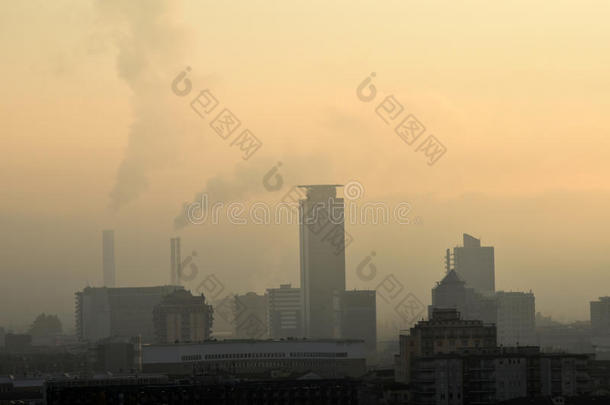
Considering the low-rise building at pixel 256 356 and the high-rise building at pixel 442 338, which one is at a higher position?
the high-rise building at pixel 442 338

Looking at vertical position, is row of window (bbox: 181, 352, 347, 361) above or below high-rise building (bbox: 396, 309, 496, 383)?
below

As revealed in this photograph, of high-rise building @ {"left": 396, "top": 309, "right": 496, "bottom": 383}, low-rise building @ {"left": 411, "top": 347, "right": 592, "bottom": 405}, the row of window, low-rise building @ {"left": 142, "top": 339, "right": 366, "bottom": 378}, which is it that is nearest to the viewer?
low-rise building @ {"left": 411, "top": 347, "right": 592, "bottom": 405}

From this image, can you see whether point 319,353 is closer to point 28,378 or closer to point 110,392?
point 28,378

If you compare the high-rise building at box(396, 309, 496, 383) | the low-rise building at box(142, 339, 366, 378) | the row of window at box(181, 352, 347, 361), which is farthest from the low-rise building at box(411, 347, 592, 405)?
the row of window at box(181, 352, 347, 361)

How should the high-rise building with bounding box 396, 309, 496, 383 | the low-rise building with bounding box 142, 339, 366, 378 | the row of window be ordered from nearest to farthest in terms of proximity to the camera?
the high-rise building with bounding box 396, 309, 496, 383 → the low-rise building with bounding box 142, 339, 366, 378 → the row of window

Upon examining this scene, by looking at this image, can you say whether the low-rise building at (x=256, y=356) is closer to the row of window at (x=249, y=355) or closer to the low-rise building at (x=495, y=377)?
the row of window at (x=249, y=355)

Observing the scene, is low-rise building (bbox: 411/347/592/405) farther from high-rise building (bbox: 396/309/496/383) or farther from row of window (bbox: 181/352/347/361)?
row of window (bbox: 181/352/347/361)

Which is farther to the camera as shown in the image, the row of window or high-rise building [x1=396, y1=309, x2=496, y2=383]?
the row of window

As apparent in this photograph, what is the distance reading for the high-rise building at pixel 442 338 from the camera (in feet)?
445

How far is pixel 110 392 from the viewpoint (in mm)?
110625

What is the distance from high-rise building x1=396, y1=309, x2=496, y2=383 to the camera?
135750mm

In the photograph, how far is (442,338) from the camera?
137 metres

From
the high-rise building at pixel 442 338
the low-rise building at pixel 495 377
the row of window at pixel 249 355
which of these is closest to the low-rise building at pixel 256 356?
the row of window at pixel 249 355

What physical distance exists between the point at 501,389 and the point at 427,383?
495 cm
